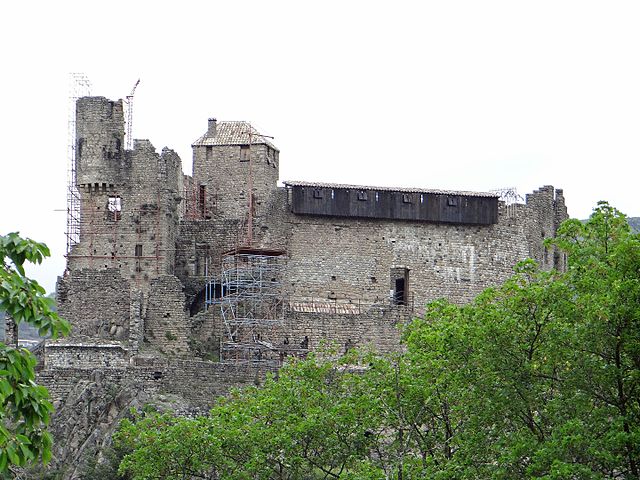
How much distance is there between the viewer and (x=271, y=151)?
63.7 metres

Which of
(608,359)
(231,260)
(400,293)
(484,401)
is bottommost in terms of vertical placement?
(484,401)

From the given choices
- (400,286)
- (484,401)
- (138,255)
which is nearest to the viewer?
(484,401)

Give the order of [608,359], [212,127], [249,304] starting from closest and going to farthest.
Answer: [608,359], [249,304], [212,127]

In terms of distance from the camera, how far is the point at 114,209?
59.8 metres

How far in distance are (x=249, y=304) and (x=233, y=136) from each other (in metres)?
9.21

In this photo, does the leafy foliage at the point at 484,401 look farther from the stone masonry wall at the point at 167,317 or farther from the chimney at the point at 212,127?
the chimney at the point at 212,127

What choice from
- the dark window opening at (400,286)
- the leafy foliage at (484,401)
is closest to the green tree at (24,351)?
the leafy foliage at (484,401)

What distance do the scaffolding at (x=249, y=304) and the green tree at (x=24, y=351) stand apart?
119ft

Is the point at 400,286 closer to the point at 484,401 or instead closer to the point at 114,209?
the point at 114,209

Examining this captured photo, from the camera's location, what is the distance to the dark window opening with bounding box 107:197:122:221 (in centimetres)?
5975

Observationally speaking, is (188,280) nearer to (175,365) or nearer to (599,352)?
(175,365)

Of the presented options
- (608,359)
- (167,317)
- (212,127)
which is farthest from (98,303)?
(608,359)

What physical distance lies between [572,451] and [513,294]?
17.9 ft

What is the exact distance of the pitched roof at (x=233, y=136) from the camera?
207 ft
